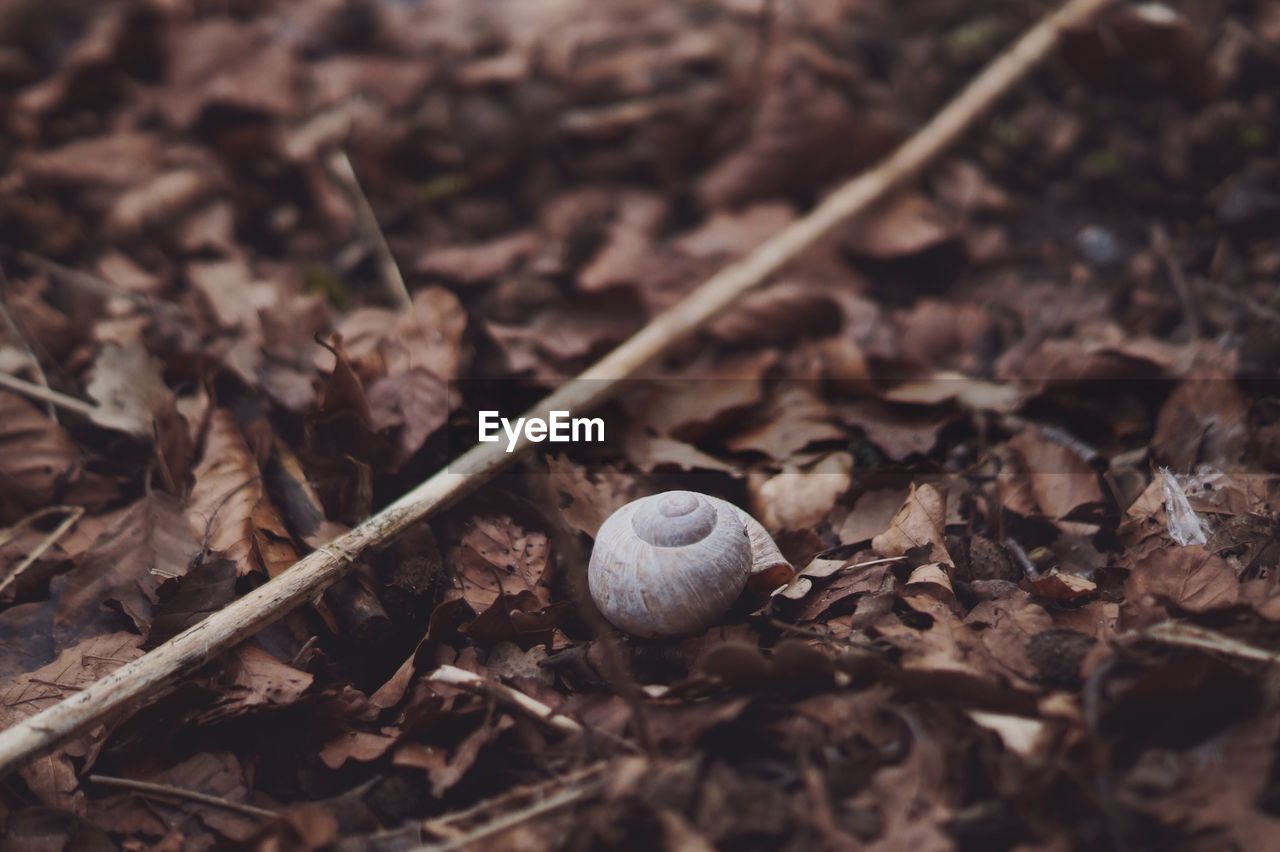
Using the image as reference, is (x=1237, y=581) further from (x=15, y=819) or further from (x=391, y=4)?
(x=391, y=4)

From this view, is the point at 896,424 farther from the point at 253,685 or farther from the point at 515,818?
the point at 253,685

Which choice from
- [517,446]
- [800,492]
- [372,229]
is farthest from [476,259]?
[800,492]

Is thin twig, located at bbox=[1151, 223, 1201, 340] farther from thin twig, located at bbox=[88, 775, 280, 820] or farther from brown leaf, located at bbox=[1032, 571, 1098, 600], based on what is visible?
thin twig, located at bbox=[88, 775, 280, 820]

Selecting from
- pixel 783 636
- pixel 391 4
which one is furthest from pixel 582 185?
pixel 783 636

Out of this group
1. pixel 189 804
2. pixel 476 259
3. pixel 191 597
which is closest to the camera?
pixel 189 804

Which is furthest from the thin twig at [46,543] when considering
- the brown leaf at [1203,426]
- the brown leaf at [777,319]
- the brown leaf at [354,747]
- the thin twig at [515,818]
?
the brown leaf at [1203,426]
